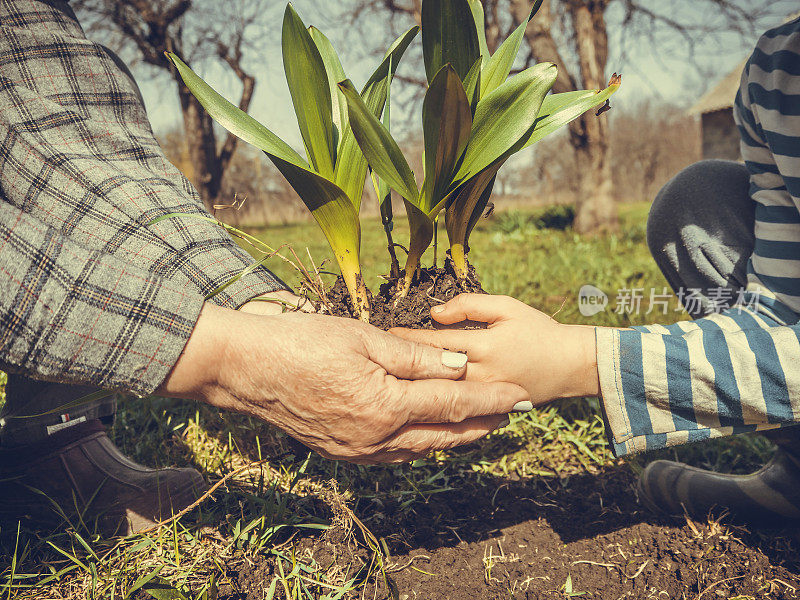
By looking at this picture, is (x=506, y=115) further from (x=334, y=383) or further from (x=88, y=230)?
(x=88, y=230)

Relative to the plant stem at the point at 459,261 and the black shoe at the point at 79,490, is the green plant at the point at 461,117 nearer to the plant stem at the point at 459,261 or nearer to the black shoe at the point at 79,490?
the plant stem at the point at 459,261

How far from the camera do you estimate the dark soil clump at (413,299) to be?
1169 mm

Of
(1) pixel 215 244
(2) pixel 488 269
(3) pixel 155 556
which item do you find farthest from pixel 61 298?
(2) pixel 488 269

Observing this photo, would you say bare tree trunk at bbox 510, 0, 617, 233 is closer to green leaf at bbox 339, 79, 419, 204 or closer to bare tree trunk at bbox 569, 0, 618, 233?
bare tree trunk at bbox 569, 0, 618, 233

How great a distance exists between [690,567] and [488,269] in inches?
104

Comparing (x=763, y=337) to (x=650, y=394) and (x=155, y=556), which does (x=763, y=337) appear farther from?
(x=155, y=556)

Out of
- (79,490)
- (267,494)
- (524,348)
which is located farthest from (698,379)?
(79,490)

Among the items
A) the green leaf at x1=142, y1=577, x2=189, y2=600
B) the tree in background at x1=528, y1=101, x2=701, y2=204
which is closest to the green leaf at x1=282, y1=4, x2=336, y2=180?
the green leaf at x1=142, y1=577, x2=189, y2=600

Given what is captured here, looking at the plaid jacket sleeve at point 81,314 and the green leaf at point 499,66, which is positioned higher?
the green leaf at point 499,66

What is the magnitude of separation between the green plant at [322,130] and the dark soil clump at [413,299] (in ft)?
0.09

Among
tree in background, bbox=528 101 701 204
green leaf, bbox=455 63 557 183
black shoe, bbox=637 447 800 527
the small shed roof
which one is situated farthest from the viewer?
tree in background, bbox=528 101 701 204

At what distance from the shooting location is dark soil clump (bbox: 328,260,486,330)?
117 centimetres

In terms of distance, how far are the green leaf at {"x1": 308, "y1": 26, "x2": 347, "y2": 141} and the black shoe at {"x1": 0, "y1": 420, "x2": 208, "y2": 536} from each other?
41.8 inches

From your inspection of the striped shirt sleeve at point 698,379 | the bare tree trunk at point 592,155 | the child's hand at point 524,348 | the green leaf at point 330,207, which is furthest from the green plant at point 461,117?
the bare tree trunk at point 592,155
